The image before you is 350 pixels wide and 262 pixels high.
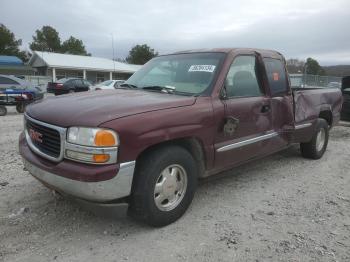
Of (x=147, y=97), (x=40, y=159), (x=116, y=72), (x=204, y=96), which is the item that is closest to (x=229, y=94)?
(x=204, y=96)

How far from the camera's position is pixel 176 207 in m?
3.66

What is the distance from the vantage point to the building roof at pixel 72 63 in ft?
133

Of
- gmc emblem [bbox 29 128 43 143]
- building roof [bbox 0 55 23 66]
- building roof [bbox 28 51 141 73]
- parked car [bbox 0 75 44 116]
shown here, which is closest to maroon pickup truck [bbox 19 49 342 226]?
gmc emblem [bbox 29 128 43 143]

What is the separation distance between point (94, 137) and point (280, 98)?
2.98 m

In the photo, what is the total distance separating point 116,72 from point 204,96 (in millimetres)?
43290

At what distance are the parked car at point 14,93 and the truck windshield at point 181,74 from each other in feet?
35.7

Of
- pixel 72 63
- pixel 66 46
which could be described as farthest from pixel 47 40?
pixel 72 63

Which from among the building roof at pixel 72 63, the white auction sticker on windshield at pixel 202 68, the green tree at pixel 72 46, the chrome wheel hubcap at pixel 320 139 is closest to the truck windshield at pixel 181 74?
the white auction sticker on windshield at pixel 202 68

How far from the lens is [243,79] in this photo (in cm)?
446

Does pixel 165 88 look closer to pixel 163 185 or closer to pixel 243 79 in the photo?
pixel 243 79

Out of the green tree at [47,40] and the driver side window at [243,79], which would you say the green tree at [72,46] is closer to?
the green tree at [47,40]

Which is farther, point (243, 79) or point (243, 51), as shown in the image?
point (243, 51)

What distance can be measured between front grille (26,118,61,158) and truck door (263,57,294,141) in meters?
2.89

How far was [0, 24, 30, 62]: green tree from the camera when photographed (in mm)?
50353
